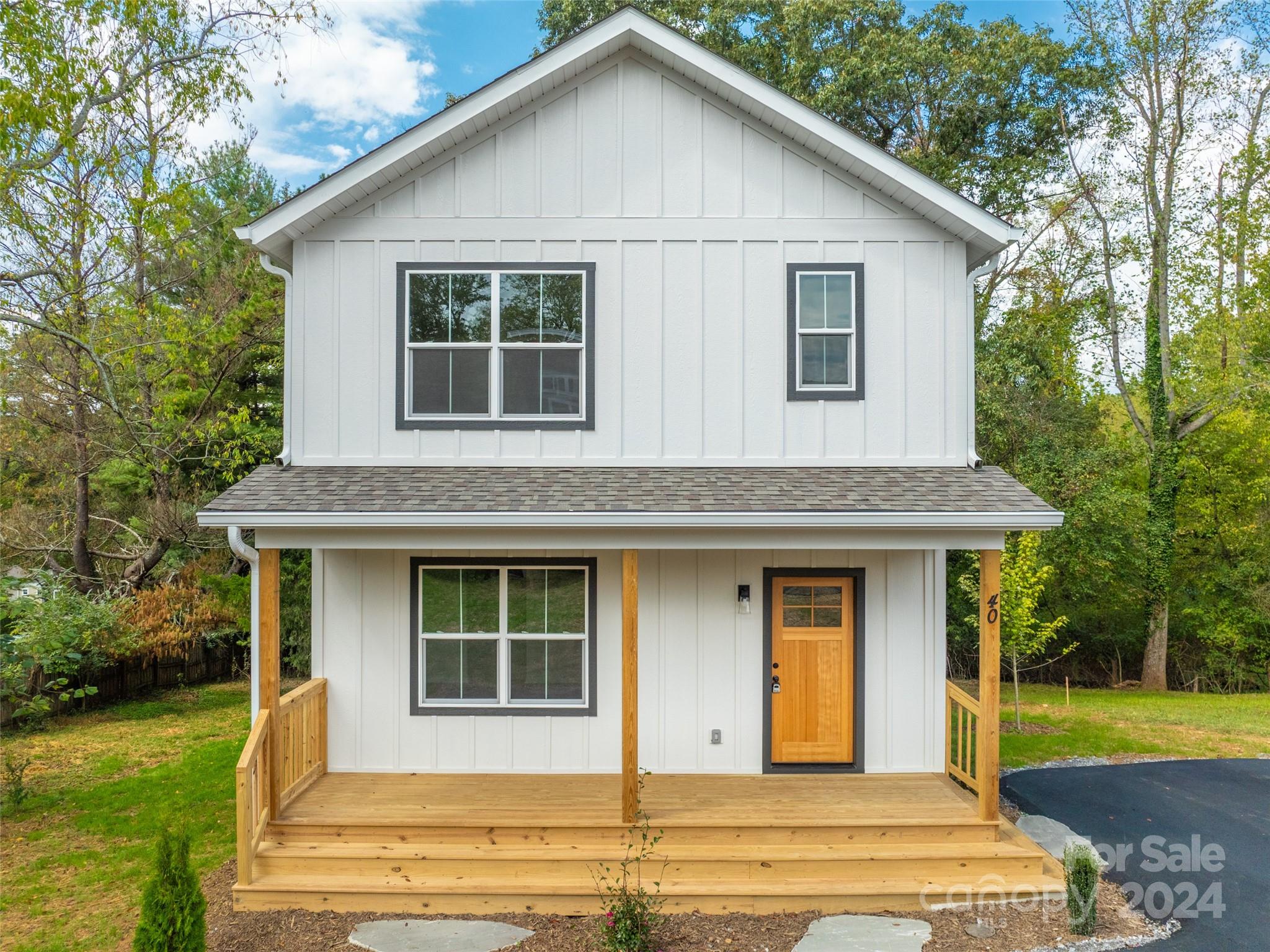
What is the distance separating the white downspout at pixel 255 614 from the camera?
20.5ft

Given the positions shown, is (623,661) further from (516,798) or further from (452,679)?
(452,679)

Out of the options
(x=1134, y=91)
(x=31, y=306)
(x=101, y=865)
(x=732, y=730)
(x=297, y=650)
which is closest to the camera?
(x=101, y=865)

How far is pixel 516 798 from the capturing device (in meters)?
6.59

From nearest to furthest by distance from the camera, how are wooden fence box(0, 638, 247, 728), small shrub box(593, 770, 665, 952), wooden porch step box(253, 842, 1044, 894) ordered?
1. small shrub box(593, 770, 665, 952)
2. wooden porch step box(253, 842, 1044, 894)
3. wooden fence box(0, 638, 247, 728)

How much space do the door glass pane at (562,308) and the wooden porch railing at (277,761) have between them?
164 inches

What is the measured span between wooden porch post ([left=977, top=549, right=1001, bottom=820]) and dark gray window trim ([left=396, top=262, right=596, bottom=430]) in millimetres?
3867

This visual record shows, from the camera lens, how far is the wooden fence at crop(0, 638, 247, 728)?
40.7 feet

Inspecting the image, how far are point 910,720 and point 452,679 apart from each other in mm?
4582

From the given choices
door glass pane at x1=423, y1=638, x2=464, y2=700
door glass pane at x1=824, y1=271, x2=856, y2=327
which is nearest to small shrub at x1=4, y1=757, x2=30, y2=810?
door glass pane at x1=423, y1=638, x2=464, y2=700

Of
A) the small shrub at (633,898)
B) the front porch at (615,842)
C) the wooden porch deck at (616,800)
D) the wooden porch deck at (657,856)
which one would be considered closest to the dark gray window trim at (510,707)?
the wooden porch deck at (616,800)

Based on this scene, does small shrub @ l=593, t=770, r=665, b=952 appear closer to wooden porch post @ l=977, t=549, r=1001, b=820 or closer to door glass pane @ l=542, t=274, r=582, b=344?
wooden porch post @ l=977, t=549, r=1001, b=820

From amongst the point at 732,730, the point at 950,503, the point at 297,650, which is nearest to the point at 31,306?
the point at 297,650

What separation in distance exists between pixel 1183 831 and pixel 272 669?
28.2ft

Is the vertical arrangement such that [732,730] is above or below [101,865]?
above
